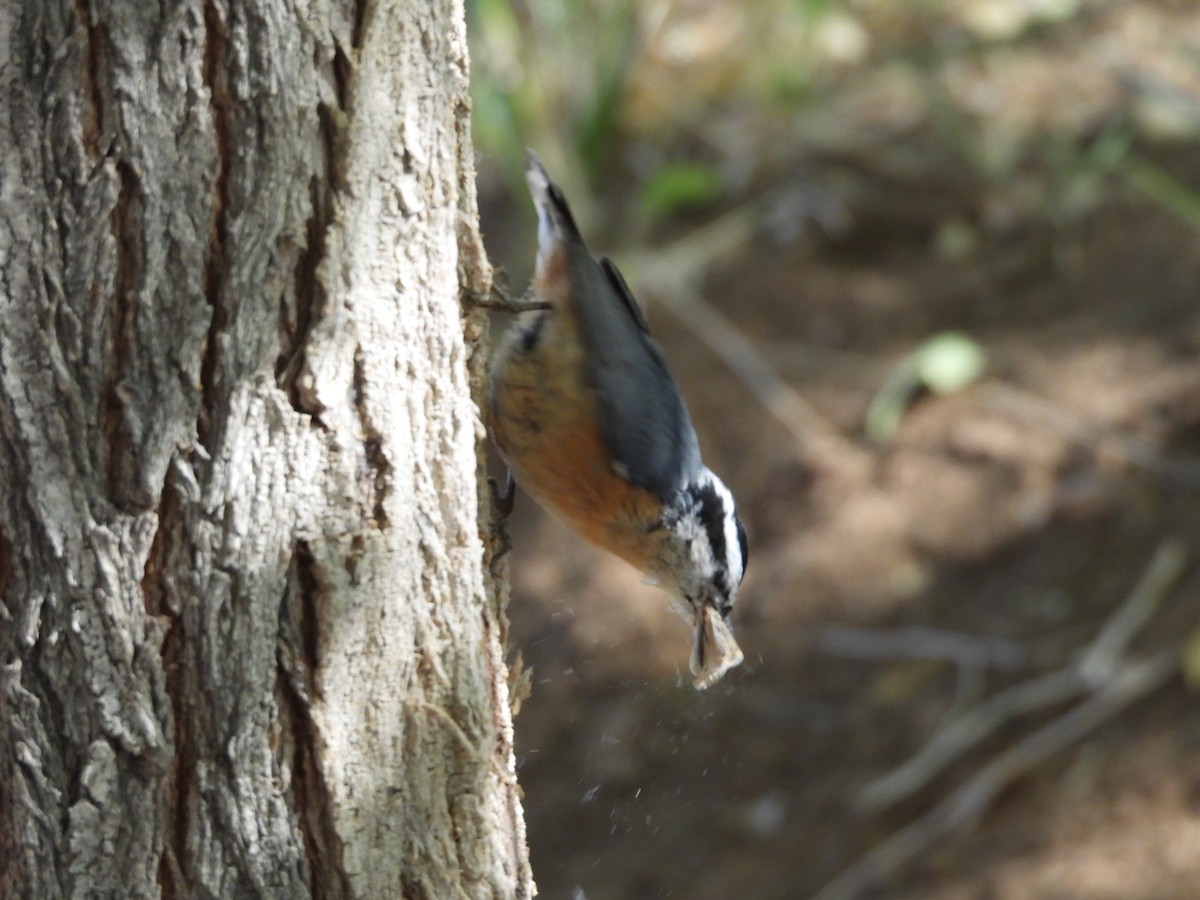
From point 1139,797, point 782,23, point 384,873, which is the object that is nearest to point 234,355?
point 384,873

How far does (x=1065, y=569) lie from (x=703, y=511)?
7.77 feet

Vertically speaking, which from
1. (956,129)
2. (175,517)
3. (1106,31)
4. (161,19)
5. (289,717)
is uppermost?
(1106,31)

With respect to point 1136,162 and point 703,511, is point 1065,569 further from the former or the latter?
point 703,511

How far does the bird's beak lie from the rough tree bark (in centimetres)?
89

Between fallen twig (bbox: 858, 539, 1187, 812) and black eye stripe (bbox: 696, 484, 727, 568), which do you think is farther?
fallen twig (bbox: 858, 539, 1187, 812)

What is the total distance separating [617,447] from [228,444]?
118 cm

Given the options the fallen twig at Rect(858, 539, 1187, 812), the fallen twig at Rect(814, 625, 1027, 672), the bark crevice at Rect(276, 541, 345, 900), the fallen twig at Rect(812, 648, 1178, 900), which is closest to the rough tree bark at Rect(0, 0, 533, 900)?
the bark crevice at Rect(276, 541, 345, 900)

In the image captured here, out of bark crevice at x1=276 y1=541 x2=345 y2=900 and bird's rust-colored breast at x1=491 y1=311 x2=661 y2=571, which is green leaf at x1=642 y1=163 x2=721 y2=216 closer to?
bird's rust-colored breast at x1=491 y1=311 x2=661 y2=571

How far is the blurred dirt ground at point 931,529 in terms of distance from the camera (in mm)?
4113

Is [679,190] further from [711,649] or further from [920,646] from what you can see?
[711,649]

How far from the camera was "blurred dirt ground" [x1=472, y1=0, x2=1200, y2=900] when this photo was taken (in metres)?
4.11

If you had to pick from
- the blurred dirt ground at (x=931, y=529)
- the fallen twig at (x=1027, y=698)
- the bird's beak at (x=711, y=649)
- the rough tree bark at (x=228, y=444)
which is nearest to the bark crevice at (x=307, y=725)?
the rough tree bark at (x=228, y=444)

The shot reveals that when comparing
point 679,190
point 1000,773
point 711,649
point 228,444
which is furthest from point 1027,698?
point 228,444

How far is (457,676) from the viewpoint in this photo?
1921mm
